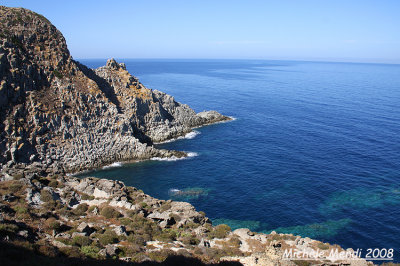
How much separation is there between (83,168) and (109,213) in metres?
38.4

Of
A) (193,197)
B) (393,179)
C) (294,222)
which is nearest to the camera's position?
(294,222)

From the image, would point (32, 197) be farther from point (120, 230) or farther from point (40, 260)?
point (40, 260)

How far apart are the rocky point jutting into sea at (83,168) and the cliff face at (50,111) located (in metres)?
0.24

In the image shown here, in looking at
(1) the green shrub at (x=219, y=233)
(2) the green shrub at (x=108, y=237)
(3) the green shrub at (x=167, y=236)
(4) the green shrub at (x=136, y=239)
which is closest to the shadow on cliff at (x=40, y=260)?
(2) the green shrub at (x=108, y=237)

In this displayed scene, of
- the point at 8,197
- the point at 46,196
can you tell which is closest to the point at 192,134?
the point at 46,196

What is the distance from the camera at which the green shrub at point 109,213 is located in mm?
36219

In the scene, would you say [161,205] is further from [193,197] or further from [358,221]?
[358,221]

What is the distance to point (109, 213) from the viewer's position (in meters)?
36.4

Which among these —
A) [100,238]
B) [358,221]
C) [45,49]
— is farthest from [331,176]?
[45,49]

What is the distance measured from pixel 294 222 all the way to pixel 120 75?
7359 cm

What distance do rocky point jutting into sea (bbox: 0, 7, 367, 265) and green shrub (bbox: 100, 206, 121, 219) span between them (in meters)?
0.13

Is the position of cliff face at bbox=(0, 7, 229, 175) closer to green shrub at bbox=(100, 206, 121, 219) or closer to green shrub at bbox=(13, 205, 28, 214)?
green shrub at bbox=(100, 206, 121, 219)

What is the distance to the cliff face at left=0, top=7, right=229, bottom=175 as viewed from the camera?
64562 mm

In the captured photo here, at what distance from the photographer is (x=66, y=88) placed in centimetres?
7362
